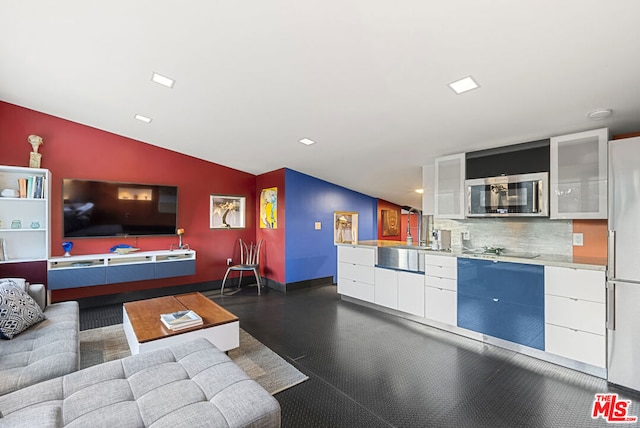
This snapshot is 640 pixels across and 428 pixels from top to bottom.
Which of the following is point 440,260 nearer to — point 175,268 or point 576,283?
point 576,283

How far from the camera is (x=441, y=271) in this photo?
346cm

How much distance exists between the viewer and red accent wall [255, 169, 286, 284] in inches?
208

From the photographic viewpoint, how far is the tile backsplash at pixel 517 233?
3.12 metres

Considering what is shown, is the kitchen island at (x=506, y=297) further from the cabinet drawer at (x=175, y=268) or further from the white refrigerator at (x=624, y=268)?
the cabinet drawer at (x=175, y=268)

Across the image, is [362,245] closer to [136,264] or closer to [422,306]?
[422,306]

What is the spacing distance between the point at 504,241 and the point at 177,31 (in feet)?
12.7

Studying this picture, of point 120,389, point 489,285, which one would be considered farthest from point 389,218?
point 120,389

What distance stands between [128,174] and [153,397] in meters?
4.24

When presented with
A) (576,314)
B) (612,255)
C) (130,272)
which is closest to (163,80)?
(130,272)

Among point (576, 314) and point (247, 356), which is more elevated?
point (576, 314)

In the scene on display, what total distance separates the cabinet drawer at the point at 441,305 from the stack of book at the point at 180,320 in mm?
2556

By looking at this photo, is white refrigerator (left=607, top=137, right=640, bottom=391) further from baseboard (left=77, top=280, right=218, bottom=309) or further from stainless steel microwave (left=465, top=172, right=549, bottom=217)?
baseboard (left=77, top=280, right=218, bottom=309)

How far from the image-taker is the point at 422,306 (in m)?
3.63

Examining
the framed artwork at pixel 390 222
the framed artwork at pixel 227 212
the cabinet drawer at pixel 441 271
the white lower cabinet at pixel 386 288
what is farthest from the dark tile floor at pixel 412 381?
the framed artwork at pixel 390 222
